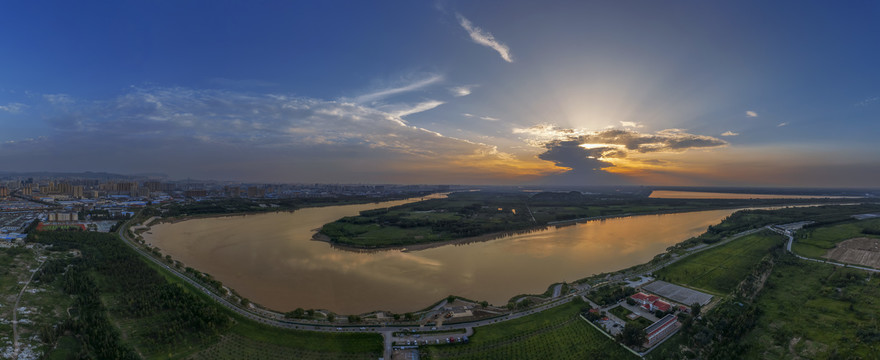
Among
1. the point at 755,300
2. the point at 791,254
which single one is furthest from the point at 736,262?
the point at 755,300

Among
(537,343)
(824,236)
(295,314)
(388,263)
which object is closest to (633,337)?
(537,343)

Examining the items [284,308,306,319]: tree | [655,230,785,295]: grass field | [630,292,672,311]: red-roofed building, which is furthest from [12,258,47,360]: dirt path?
[655,230,785,295]: grass field

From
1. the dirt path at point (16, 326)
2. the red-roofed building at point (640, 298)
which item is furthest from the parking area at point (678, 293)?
the dirt path at point (16, 326)

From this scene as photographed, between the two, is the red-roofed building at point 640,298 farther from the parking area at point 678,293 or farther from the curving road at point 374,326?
the curving road at point 374,326

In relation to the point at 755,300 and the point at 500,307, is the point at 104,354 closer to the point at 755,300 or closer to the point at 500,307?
the point at 500,307

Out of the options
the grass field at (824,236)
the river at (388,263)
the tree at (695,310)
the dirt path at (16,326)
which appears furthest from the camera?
the grass field at (824,236)

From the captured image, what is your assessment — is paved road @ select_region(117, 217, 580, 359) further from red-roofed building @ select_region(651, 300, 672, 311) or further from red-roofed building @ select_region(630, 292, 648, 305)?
red-roofed building @ select_region(651, 300, 672, 311)

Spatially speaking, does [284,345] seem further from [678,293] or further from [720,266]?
[720,266]
